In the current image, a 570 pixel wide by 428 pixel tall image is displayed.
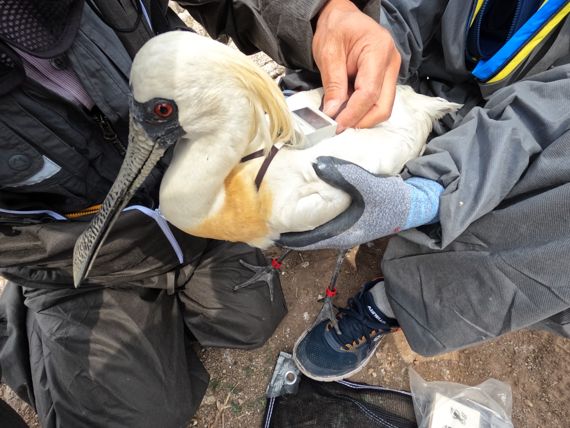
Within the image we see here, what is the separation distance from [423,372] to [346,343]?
0.39 meters

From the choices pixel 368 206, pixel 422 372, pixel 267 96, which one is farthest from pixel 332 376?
pixel 267 96

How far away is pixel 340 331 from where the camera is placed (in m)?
1.91

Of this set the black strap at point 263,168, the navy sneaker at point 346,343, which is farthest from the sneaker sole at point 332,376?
the black strap at point 263,168

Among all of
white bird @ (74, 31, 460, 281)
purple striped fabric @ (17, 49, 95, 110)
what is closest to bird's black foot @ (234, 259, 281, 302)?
white bird @ (74, 31, 460, 281)

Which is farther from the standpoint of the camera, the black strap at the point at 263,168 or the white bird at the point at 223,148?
the black strap at the point at 263,168

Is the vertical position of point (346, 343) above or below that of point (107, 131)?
below

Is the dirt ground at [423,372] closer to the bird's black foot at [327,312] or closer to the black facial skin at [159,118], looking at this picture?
the bird's black foot at [327,312]

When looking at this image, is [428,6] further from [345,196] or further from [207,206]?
[207,206]

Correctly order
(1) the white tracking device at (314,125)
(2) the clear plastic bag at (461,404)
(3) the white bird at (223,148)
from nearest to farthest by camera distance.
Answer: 1. (3) the white bird at (223,148)
2. (1) the white tracking device at (314,125)
3. (2) the clear plastic bag at (461,404)

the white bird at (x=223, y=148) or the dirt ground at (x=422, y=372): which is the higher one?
the white bird at (x=223, y=148)

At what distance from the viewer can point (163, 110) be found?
102cm

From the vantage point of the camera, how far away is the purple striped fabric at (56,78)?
1.18m

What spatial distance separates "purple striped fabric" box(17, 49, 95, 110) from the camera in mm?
1178

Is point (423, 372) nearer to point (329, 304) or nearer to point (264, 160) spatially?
point (329, 304)
